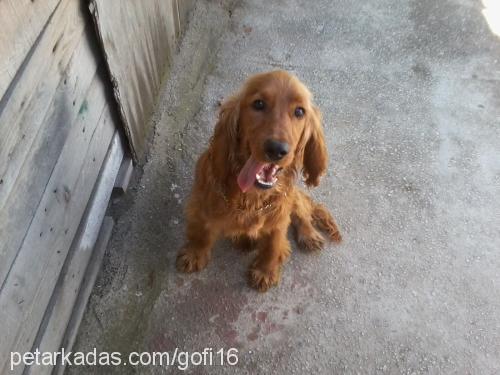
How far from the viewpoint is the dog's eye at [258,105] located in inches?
78.3

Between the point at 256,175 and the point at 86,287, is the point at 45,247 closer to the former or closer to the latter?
the point at 86,287

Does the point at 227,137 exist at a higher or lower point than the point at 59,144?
lower

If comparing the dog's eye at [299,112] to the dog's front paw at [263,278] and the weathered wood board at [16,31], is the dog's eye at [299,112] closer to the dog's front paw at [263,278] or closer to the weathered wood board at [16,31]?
the dog's front paw at [263,278]

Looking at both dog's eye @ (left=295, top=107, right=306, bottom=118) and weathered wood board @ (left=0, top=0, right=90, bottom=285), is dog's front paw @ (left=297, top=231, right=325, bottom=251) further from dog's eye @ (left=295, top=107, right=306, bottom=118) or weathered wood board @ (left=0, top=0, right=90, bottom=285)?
weathered wood board @ (left=0, top=0, right=90, bottom=285)

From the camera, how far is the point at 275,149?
1833mm

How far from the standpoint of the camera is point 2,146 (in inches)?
58.1

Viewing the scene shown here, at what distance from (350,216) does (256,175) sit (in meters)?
1.12

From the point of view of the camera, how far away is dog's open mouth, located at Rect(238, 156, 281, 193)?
205cm

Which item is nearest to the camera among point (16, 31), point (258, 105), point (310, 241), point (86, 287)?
point (16, 31)

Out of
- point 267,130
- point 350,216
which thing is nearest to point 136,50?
point 267,130

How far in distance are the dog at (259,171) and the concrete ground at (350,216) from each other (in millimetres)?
154

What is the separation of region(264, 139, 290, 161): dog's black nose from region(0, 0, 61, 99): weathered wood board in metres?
0.96

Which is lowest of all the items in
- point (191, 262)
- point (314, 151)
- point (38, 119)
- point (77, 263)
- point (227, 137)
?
point (191, 262)

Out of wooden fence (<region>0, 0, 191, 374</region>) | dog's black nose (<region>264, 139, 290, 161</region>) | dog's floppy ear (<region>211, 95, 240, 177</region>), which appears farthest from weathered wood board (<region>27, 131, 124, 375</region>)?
dog's black nose (<region>264, 139, 290, 161</region>)
